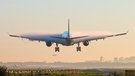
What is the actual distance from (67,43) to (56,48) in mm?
7150

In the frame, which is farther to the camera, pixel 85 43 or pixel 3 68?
pixel 85 43

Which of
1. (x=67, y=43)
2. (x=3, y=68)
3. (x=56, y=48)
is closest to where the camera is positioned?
(x=3, y=68)

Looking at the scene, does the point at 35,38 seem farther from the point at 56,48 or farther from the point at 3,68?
the point at 3,68

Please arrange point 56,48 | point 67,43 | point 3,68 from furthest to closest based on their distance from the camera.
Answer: point 56,48, point 67,43, point 3,68

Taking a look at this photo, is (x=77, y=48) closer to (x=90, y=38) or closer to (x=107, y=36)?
(x=90, y=38)

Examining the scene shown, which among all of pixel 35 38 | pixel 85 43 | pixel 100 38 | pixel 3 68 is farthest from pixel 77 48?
pixel 3 68

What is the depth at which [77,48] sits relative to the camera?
8800 cm

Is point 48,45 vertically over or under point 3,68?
over

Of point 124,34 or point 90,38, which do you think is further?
point 90,38

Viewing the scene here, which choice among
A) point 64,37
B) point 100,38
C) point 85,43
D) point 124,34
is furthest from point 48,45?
point 124,34

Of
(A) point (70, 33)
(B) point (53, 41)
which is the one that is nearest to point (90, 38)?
(A) point (70, 33)

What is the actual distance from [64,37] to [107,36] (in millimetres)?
17293

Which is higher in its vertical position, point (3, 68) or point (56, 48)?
point (56, 48)

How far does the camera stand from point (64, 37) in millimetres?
82750
